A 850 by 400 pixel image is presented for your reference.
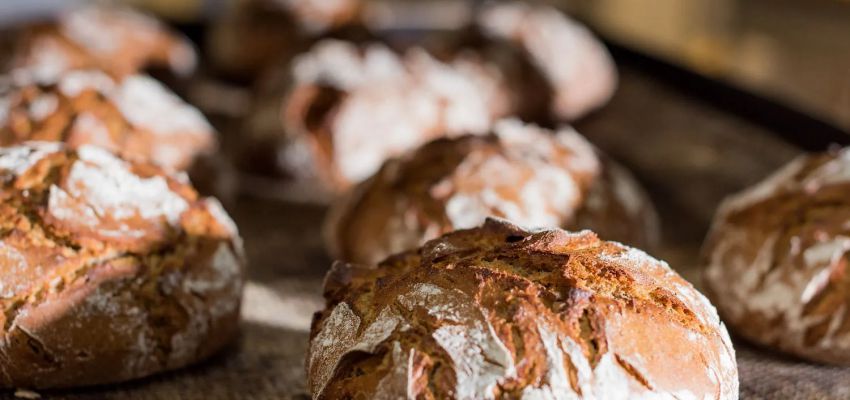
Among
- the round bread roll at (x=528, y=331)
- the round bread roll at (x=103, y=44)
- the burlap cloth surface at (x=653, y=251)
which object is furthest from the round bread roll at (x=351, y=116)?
the round bread roll at (x=528, y=331)

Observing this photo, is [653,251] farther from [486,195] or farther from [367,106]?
[367,106]

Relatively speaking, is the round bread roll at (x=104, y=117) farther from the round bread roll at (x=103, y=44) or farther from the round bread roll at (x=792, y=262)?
the round bread roll at (x=792, y=262)

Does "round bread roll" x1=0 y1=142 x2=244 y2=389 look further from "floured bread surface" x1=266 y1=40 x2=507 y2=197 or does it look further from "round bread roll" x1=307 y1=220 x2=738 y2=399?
"floured bread surface" x1=266 y1=40 x2=507 y2=197

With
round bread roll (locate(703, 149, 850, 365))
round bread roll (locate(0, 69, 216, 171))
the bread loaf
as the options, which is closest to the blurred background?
the bread loaf

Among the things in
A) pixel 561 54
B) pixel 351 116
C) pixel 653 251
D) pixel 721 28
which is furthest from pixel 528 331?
pixel 721 28

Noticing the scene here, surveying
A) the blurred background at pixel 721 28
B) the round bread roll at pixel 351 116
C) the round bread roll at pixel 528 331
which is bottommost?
the blurred background at pixel 721 28

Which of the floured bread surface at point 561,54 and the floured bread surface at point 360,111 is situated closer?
the floured bread surface at point 360,111

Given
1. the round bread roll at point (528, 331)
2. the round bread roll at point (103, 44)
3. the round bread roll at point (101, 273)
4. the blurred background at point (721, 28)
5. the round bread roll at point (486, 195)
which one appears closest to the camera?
the round bread roll at point (528, 331)

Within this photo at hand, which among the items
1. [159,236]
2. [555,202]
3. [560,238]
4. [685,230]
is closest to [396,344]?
[560,238]
